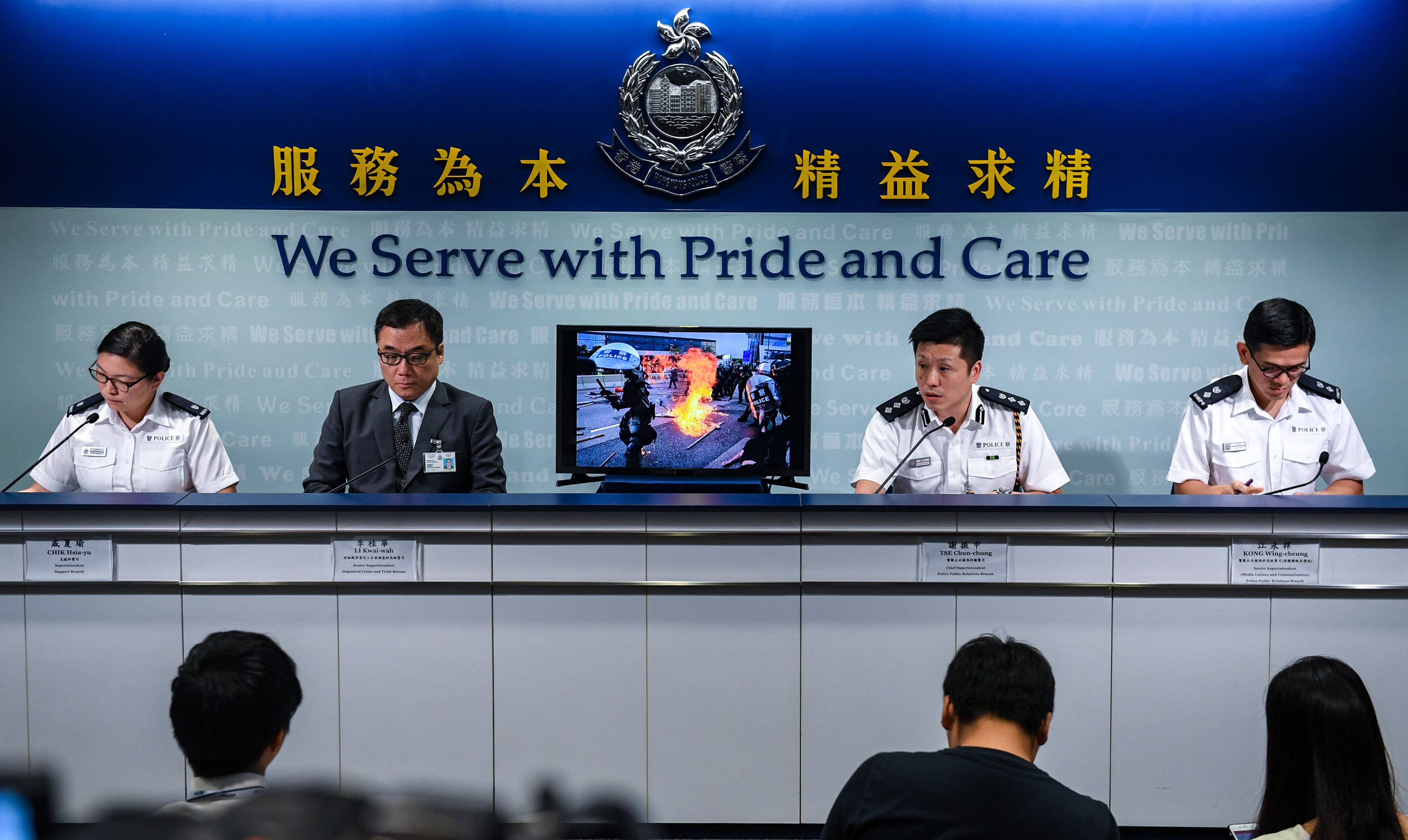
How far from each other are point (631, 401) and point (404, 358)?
30.0 inches

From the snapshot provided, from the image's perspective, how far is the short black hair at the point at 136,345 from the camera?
3.07 meters

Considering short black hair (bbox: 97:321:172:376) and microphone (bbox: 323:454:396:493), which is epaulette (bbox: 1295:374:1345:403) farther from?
short black hair (bbox: 97:321:172:376)

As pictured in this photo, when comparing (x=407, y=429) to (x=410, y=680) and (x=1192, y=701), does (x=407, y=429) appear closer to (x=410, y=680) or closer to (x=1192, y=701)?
(x=410, y=680)

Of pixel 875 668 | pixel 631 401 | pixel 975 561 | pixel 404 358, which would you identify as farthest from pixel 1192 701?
pixel 404 358

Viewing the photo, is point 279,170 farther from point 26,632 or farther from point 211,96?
point 26,632

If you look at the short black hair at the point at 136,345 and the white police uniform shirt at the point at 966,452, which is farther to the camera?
the white police uniform shirt at the point at 966,452

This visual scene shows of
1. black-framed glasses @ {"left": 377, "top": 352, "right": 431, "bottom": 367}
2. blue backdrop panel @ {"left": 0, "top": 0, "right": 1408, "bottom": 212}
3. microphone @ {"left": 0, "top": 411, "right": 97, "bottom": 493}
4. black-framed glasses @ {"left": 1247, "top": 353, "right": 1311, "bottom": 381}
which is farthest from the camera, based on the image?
blue backdrop panel @ {"left": 0, "top": 0, "right": 1408, "bottom": 212}

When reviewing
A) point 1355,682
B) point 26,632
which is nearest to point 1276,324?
point 1355,682

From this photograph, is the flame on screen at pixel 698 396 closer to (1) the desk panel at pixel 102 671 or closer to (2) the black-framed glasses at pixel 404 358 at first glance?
(2) the black-framed glasses at pixel 404 358

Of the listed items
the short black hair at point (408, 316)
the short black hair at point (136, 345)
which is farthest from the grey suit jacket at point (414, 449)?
the short black hair at point (136, 345)

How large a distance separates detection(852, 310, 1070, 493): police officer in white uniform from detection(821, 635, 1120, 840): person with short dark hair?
1.80 m

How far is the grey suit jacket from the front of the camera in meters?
3.10

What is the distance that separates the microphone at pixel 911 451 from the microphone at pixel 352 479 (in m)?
1.47

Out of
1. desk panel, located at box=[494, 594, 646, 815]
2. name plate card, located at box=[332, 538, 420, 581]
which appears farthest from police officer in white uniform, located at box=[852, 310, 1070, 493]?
name plate card, located at box=[332, 538, 420, 581]
